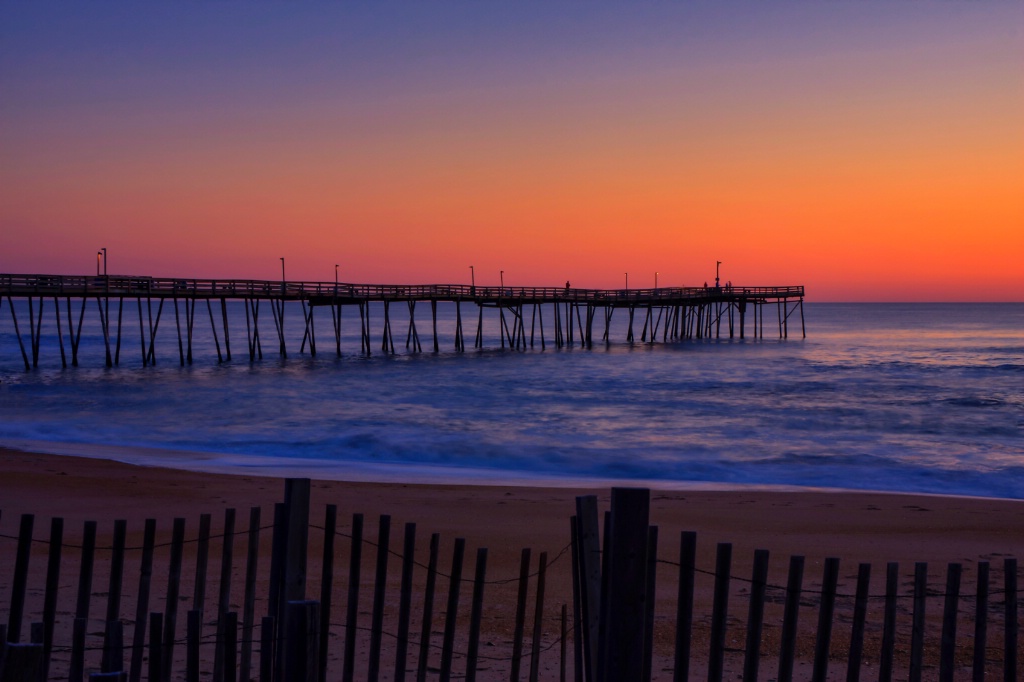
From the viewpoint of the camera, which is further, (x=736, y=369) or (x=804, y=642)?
(x=736, y=369)

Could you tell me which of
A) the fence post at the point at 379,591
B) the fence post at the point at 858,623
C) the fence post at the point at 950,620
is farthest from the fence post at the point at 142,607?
the fence post at the point at 950,620

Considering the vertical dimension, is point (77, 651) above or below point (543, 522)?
above

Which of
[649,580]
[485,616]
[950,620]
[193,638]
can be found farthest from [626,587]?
[485,616]

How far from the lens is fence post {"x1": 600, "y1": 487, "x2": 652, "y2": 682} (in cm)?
328

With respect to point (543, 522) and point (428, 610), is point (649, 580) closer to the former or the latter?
point (428, 610)

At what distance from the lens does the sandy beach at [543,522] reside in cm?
738

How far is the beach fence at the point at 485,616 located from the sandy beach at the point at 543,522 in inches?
2.9

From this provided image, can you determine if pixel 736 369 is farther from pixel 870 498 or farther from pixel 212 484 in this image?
pixel 212 484

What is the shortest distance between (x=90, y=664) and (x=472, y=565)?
3.69 metres

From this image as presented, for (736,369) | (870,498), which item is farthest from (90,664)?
(736,369)

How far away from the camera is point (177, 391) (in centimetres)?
2984

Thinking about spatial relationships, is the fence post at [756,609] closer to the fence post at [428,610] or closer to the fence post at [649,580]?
the fence post at [649,580]

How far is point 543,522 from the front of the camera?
10.7 m

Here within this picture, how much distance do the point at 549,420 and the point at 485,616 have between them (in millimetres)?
17908
